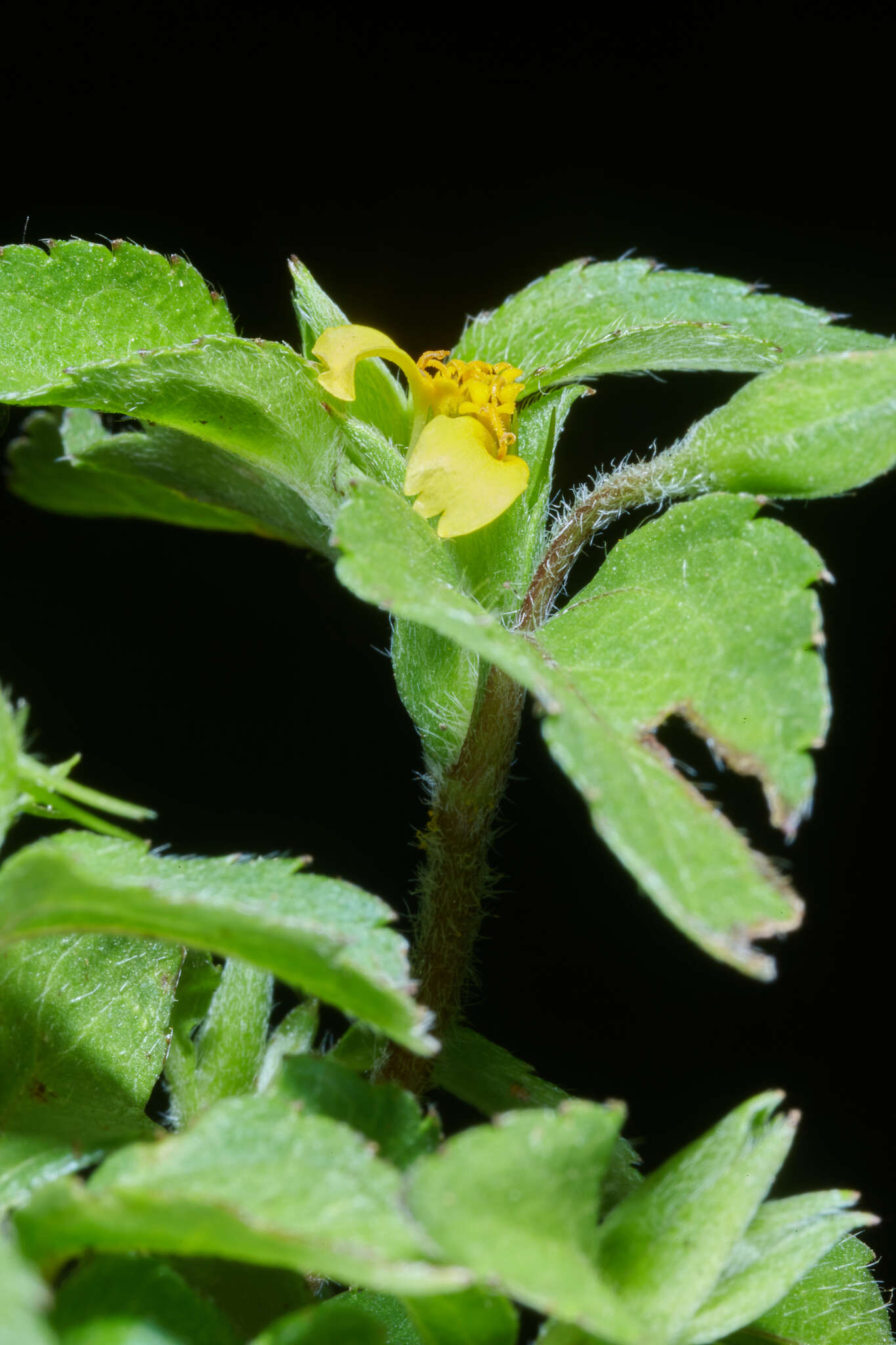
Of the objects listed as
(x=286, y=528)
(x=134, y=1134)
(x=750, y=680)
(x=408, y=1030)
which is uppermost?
(x=286, y=528)

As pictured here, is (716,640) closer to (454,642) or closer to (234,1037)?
(454,642)

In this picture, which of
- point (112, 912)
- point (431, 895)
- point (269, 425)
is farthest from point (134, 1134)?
point (269, 425)

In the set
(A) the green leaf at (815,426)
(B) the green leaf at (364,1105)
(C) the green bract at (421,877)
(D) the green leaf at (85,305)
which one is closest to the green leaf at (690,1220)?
(C) the green bract at (421,877)

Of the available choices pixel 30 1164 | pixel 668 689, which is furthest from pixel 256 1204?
pixel 668 689

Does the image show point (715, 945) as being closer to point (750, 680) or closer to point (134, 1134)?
point (750, 680)

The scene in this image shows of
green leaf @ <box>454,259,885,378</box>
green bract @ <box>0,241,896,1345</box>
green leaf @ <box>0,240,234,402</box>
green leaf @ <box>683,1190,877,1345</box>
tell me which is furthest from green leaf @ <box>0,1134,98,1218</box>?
green leaf @ <box>454,259,885,378</box>

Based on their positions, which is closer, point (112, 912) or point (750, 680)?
point (112, 912)
